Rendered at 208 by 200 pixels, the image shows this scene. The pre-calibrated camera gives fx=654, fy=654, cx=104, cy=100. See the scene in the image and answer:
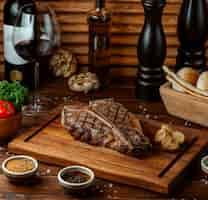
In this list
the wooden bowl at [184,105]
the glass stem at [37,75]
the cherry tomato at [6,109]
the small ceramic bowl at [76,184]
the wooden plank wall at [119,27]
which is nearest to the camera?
the small ceramic bowl at [76,184]

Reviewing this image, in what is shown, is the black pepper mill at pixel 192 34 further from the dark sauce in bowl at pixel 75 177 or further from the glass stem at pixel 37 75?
the dark sauce in bowl at pixel 75 177

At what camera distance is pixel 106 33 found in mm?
2014

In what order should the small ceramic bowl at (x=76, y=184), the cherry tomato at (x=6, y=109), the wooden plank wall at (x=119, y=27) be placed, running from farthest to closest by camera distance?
the wooden plank wall at (x=119, y=27), the cherry tomato at (x=6, y=109), the small ceramic bowl at (x=76, y=184)

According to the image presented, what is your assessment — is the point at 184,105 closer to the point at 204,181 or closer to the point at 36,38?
the point at 204,181

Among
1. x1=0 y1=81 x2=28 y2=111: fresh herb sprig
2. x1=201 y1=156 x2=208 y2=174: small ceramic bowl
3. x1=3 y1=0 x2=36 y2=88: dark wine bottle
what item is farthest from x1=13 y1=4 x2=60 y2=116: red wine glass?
x1=201 y1=156 x2=208 y2=174: small ceramic bowl

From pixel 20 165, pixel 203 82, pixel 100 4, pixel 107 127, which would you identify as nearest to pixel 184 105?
pixel 203 82

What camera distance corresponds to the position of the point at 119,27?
2.12 metres

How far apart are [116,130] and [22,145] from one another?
0.80ft

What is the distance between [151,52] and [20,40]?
1.26ft

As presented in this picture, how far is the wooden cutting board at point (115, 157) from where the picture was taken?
59.1 inches

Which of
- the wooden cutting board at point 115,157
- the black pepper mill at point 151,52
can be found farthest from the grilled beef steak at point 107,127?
the black pepper mill at point 151,52

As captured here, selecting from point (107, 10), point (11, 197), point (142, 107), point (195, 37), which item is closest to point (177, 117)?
point (142, 107)

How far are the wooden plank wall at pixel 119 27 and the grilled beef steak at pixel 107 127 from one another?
461 millimetres

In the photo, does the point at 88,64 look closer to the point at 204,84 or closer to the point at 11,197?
the point at 204,84
